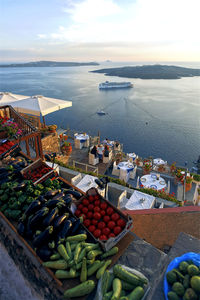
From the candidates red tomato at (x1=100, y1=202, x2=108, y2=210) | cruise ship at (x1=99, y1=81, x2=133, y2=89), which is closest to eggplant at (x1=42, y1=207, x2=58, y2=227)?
red tomato at (x1=100, y1=202, x2=108, y2=210)

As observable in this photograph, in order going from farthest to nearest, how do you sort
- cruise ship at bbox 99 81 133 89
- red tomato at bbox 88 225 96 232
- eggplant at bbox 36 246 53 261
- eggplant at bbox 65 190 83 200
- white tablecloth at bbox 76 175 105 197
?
cruise ship at bbox 99 81 133 89, white tablecloth at bbox 76 175 105 197, eggplant at bbox 65 190 83 200, red tomato at bbox 88 225 96 232, eggplant at bbox 36 246 53 261

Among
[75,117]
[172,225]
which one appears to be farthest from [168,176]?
[75,117]

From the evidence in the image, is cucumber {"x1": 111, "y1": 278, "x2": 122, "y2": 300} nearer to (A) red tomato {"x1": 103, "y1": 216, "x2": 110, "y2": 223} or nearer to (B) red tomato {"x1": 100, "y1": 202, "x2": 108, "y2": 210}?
(A) red tomato {"x1": 103, "y1": 216, "x2": 110, "y2": 223}

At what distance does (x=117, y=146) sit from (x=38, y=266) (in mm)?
17025

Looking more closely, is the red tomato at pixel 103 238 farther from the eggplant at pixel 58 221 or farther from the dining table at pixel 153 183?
the dining table at pixel 153 183

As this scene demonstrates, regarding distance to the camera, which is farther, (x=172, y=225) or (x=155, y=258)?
(x=172, y=225)

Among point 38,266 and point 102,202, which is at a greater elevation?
point 102,202

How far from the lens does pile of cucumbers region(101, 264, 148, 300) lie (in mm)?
2238

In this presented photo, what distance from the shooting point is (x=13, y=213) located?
13.0 ft

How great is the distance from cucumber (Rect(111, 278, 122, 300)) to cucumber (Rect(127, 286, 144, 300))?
0.14m

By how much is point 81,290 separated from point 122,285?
588mm

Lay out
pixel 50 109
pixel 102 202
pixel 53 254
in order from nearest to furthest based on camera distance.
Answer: pixel 53 254, pixel 102 202, pixel 50 109

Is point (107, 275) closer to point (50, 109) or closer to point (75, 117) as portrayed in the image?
point (50, 109)

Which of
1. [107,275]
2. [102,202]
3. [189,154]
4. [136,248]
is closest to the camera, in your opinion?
[107,275]
